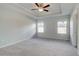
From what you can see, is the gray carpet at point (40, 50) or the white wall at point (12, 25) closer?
the gray carpet at point (40, 50)

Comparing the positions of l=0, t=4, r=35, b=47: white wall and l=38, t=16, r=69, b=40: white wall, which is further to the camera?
l=38, t=16, r=69, b=40: white wall

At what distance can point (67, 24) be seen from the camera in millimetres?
7609

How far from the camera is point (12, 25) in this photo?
19.0ft

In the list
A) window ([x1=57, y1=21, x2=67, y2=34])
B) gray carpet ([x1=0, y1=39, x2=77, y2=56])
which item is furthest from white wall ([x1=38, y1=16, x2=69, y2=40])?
gray carpet ([x1=0, y1=39, x2=77, y2=56])

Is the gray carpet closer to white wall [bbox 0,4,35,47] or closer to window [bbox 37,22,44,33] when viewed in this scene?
white wall [bbox 0,4,35,47]

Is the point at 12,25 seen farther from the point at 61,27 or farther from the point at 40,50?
the point at 61,27

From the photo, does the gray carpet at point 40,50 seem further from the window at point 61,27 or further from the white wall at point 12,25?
the window at point 61,27

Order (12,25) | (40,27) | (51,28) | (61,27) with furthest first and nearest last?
1. (40,27)
2. (51,28)
3. (61,27)
4. (12,25)

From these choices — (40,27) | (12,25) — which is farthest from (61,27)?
(12,25)

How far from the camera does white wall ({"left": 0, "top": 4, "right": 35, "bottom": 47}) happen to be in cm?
500

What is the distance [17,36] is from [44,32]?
338 centimetres

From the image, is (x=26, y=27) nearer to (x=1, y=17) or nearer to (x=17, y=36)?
(x=17, y=36)

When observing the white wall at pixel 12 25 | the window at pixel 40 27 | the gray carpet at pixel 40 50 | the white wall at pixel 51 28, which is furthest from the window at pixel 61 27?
the gray carpet at pixel 40 50

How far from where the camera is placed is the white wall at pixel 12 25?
4997 mm
